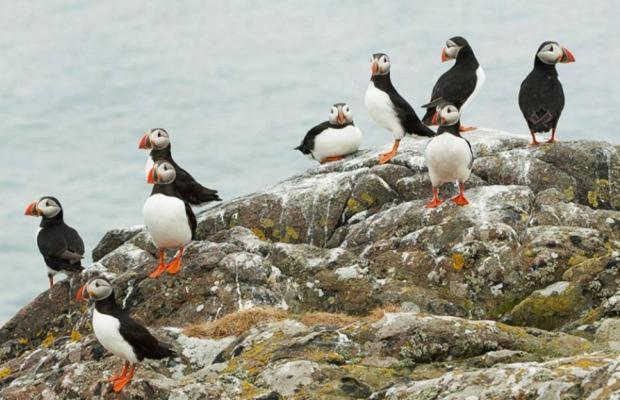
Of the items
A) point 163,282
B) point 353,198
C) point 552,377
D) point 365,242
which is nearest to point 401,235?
point 365,242

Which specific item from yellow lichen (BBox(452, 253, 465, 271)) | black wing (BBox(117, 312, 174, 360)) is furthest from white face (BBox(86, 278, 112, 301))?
yellow lichen (BBox(452, 253, 465, 271))

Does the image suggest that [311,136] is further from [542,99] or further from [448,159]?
[448,159]

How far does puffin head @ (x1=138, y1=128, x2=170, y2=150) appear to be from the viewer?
14273mm

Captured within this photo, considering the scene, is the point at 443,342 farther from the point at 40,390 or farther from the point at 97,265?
the point at 97,265

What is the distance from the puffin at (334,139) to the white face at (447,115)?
343 cm

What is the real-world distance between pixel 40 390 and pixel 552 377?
4.28 meters

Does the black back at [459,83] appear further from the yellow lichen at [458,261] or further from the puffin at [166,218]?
the puffin at [166,218]

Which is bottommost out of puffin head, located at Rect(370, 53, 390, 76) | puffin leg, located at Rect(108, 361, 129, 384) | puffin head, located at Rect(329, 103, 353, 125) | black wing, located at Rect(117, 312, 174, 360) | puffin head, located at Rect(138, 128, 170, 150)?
puffin leg, located at Rect(108, 361, 129, 384)

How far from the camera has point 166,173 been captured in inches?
492

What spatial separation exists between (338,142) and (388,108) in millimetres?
967

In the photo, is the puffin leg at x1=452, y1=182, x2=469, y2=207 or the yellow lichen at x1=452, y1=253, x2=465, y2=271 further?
the puffin leg at x1=452, y1=182, x2=469, y2=207

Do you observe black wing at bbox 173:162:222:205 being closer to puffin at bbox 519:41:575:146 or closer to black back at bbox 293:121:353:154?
black back at bbox 293:121:353:154

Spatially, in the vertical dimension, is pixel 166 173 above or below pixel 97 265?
above

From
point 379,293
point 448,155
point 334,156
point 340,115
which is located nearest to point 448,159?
point 448,155
